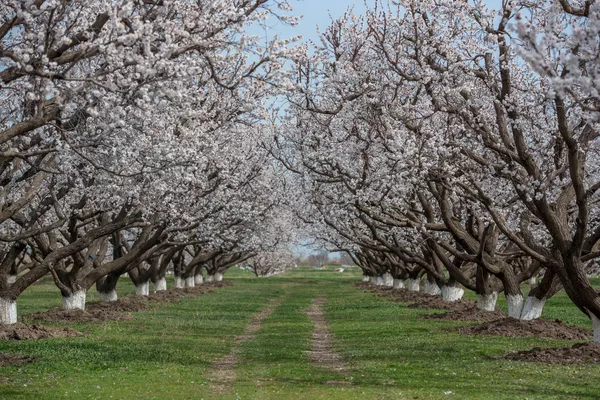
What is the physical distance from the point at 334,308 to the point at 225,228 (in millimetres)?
7132

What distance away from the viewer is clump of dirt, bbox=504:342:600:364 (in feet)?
61.0

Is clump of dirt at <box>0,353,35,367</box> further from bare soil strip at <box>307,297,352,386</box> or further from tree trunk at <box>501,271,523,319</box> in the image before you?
tree trunk at <box>501,271,523,319</box>

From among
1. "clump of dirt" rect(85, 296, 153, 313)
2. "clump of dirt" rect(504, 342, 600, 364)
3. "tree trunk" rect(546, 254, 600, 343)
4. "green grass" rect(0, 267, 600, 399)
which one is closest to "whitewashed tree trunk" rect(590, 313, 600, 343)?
"tree trunk" rect(546, 254, 600, 343)

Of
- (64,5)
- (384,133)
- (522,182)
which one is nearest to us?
(64,5)

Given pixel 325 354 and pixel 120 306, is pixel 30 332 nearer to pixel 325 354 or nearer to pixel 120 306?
pixel 325 354

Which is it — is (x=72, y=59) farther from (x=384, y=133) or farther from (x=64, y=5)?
(x=384, y=133)

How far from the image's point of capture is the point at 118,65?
1348 centimetres

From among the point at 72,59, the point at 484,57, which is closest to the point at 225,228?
the point at 484,57

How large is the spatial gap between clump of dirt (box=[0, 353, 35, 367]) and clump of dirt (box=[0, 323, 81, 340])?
157 inches

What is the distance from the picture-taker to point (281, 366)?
764 inches

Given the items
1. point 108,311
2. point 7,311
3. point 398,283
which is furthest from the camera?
point 398,283

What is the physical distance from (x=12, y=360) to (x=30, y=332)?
532 centimetres

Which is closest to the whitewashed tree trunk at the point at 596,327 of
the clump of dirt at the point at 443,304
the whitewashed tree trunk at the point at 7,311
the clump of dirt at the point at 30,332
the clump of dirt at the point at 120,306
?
the clump of dirt at the point at 30,332

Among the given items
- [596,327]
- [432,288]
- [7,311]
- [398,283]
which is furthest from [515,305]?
[398,283]
